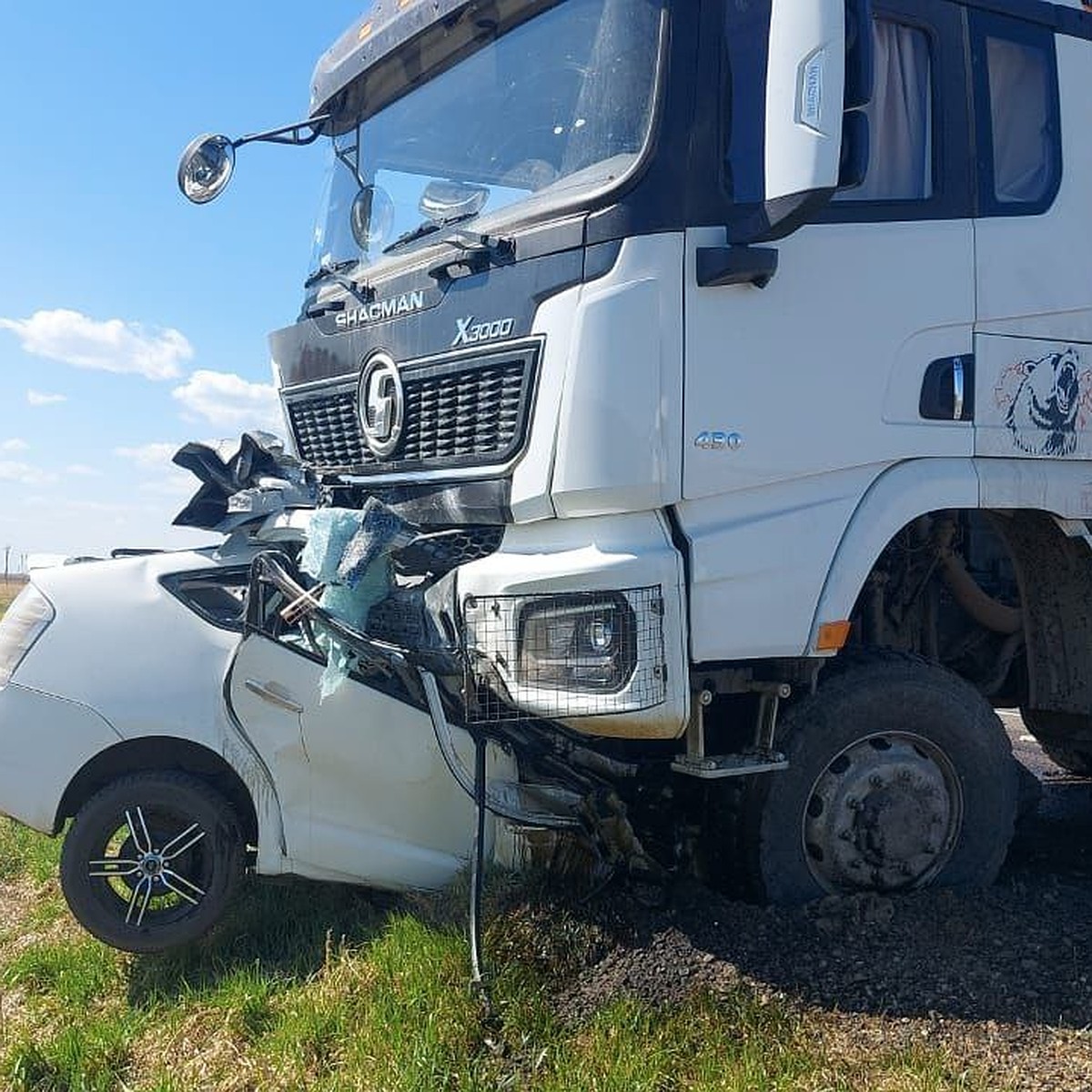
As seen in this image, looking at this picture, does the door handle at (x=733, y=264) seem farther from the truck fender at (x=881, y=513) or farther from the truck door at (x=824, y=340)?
the truck fender at (x=881, y=513)

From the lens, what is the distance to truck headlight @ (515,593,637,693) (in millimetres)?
3303

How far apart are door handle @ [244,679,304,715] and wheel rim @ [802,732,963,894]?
1758 mm

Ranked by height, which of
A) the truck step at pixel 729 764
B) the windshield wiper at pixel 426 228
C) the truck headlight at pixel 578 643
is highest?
the windshield wiper at pixel 426 228

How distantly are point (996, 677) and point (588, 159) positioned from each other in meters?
2.76

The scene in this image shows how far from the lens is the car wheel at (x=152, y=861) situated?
3.77m

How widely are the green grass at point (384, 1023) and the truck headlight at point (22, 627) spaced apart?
1082mm

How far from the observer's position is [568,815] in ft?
12.8

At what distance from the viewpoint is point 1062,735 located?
205 inches

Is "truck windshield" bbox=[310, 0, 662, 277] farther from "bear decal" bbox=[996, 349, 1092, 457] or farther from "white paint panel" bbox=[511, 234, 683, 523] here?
"bear decal" bbox=[996, 349, 1092, 457]

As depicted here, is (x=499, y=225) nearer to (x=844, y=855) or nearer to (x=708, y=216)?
(x=708, y=216)

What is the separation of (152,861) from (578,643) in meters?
1.64

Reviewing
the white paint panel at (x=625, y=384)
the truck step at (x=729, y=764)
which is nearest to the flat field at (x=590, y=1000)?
the truck step at (x=729, y=764)

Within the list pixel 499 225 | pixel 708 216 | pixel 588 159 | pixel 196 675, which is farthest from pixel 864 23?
pixel 196 675

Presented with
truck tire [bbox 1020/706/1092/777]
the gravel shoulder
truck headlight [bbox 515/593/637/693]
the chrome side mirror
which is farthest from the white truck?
the chrome side mirror
